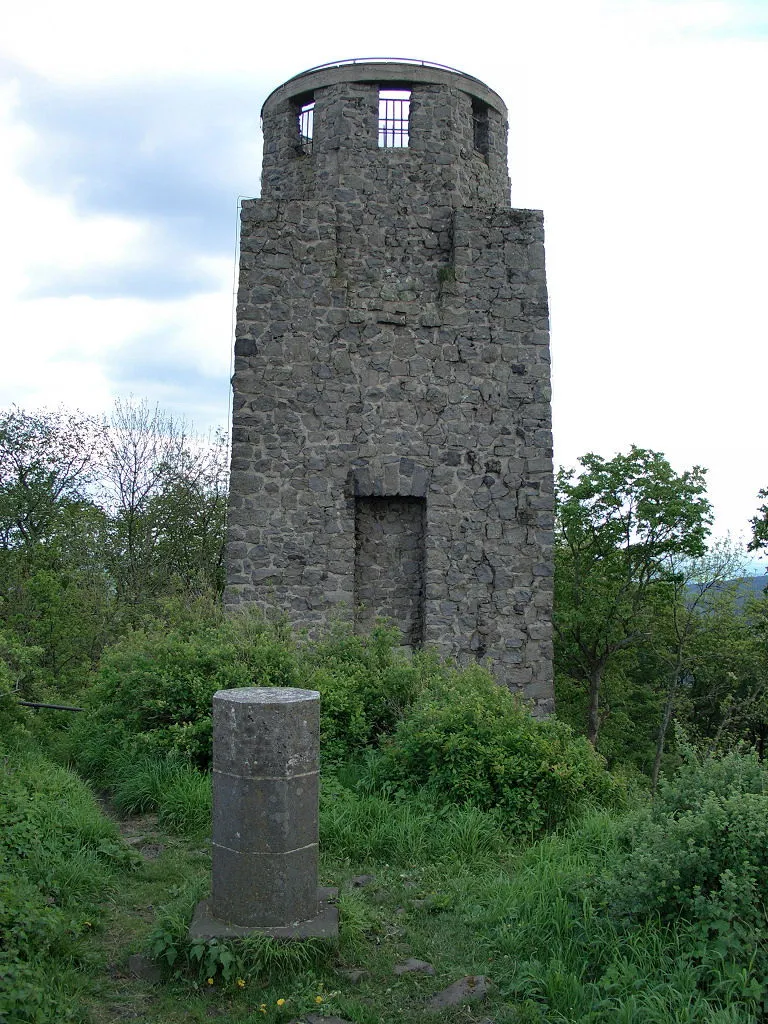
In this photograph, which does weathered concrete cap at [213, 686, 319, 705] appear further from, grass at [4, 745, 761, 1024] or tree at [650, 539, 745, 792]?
Result: tree at [650, 539, 745, 792]

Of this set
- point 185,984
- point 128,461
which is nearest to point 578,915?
point 185,984

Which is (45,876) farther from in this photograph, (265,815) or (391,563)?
(391,563)

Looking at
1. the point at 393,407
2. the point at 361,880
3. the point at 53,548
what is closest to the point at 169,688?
the point at 361,880

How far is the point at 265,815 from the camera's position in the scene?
4246mm

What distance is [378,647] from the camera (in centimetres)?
804

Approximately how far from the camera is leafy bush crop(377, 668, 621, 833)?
5938 mm

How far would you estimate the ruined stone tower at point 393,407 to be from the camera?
10625mm

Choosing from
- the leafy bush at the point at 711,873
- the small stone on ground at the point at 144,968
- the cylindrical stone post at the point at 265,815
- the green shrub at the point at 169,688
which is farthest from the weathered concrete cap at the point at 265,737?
the green shrub at the point at 169,688

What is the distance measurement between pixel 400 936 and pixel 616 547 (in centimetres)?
1452

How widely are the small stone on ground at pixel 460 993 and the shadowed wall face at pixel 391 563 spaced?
6.82 metres

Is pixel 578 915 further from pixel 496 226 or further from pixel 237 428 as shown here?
pixel 496 226

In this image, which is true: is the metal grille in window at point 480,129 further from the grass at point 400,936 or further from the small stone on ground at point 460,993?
the small stone on ground at point 460,993

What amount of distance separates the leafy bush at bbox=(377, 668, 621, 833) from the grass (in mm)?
247

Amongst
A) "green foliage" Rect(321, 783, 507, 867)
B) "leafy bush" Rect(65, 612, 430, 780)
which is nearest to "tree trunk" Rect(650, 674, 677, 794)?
"leafy bush" Rect(65, 612, 430, 780)
